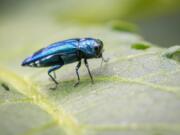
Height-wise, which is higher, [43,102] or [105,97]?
[105,97]

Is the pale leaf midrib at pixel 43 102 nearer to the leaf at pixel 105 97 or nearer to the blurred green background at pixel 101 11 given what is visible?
the leaf at pixel 105 97

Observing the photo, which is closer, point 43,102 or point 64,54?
point 43,102

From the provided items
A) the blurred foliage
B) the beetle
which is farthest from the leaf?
the blurred foliage

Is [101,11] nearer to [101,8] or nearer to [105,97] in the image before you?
[101,8]

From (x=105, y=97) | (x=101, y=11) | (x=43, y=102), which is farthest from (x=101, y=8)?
(x=105, y=97)

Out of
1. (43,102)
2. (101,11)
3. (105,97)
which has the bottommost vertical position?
(101,11)

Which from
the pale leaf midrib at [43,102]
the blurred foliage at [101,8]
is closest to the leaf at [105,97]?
the pale leaf midrib at [43,102]

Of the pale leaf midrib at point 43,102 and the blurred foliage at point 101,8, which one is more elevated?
the pale leaf midrib at point 43,102
